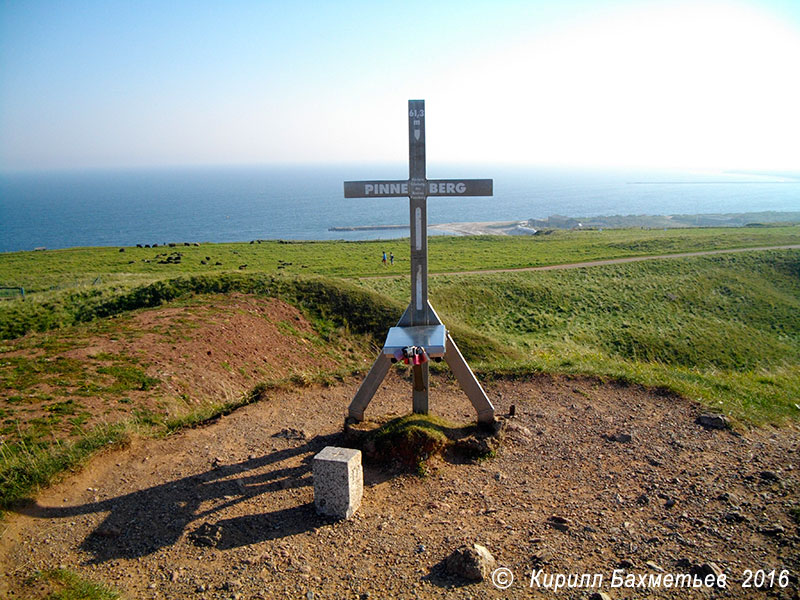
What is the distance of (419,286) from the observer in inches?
379

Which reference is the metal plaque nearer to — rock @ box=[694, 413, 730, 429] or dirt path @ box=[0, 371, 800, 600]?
dirt path @ box=[0, 371, 800, 600]

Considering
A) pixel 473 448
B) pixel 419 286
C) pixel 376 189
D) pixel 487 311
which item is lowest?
pixel 487 311

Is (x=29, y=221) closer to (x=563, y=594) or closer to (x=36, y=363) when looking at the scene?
(x=36, y=363)

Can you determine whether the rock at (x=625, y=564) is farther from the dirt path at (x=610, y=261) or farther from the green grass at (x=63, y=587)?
the dirt path at (x=610, y=261)

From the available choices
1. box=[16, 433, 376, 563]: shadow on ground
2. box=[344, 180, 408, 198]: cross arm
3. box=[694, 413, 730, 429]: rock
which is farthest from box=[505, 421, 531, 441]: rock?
box=[344, 180, 408, 198]: cross arm

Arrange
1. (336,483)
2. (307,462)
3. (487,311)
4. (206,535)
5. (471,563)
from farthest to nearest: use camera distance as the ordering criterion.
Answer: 1. (487,311)
2. (307,462)
3. (336,483)
4. (206,535)
5. (471,563)

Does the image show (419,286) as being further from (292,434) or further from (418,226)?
(292,434)

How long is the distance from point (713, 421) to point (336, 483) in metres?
7.59

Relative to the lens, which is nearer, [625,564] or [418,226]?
[625,564]

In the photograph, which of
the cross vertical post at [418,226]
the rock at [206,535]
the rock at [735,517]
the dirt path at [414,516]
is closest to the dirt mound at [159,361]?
the dirt path at [414,516]

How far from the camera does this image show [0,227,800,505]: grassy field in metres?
11.6

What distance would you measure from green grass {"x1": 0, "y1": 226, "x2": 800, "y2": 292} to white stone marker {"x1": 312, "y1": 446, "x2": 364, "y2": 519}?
1051 inches

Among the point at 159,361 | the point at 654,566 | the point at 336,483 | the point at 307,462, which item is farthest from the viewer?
the point at 159,361

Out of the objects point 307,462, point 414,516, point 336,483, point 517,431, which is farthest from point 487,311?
point 336,483
